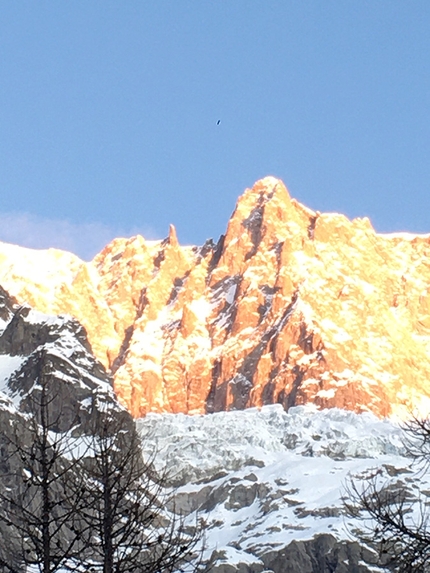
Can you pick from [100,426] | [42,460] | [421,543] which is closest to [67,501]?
[42,460]

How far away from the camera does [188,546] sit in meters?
22.8

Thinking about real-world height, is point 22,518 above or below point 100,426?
below

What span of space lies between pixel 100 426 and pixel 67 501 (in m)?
4.29

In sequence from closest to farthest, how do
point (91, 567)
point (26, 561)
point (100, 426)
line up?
point (26, 561) → point (91, 567) → point (100, 426)

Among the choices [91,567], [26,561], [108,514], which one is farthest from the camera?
[108,514]

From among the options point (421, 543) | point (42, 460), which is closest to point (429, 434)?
point (421, 543)

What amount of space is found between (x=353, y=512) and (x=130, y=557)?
24.4 ft

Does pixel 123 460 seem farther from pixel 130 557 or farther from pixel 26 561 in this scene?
pixel 26 561

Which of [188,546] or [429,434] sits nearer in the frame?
[188,546]

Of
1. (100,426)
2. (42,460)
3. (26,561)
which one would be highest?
(100,426)

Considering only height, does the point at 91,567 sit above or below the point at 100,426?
below

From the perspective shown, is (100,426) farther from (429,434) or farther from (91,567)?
(429,434)

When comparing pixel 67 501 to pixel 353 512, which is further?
pixel 353 512

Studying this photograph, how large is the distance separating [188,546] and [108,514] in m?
2.55
